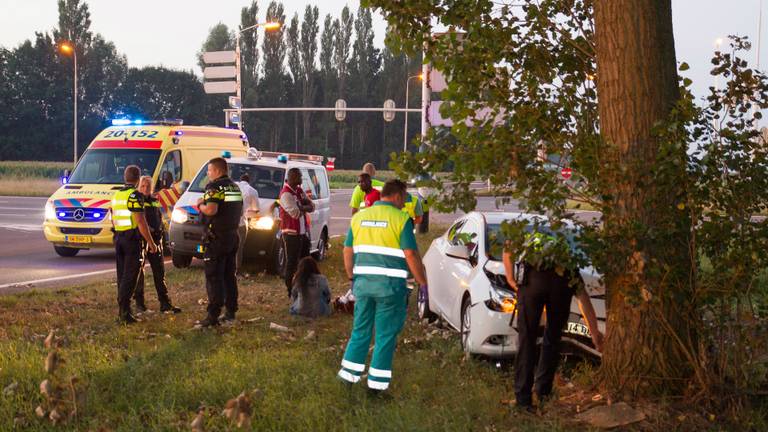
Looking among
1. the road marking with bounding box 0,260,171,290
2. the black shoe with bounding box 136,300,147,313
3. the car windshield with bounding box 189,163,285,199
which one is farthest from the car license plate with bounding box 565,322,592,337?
the road marking with bounding box 0,260,171,290

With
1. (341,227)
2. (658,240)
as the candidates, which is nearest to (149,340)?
(658,240)

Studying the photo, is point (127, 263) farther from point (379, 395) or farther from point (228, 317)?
point (379, 395)

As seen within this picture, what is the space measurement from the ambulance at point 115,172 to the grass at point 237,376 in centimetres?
608

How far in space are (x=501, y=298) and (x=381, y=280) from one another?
5.10 feet

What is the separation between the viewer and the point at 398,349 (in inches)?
354

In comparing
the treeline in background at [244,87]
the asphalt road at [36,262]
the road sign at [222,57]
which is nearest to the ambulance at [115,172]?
the asphalt road at [36,262]

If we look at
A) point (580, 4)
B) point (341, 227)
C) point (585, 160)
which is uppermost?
point (580, 4)

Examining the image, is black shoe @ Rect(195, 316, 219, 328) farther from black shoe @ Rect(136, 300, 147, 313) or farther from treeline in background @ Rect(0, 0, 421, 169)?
treeline in background @ Rect(0, 0, 421, 169)

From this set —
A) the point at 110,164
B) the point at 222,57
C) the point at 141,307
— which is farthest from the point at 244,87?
the point at 141,307

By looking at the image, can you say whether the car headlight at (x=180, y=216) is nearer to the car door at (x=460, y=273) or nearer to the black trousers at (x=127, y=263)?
the black trousers at (x=127, y=263)

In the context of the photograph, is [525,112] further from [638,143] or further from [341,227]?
[341,227]

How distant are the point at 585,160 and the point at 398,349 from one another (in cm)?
313

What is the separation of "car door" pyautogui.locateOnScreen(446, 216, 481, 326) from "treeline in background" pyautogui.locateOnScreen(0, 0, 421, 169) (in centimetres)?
7849

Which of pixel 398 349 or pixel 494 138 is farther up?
pixel 494 138
